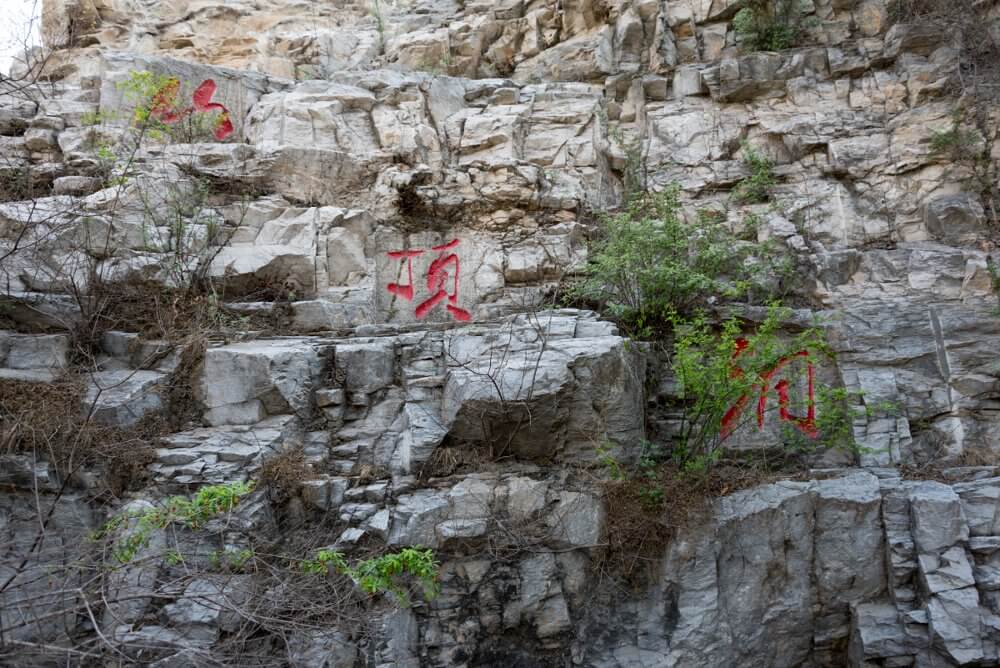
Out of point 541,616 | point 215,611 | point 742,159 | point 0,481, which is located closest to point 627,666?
point 541,616

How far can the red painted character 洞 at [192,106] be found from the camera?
8.62 meters

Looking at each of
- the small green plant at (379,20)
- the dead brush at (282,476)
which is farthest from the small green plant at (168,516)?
the small green plant at (379,20)

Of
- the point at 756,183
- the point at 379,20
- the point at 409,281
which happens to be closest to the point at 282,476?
the point at 409,281

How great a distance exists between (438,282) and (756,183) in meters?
3.94

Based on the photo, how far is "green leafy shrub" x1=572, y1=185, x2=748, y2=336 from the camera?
21.4ft

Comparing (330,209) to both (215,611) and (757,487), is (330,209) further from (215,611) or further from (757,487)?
(757,487)

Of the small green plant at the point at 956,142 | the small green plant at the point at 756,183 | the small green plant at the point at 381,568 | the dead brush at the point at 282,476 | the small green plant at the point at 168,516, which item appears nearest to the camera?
the small green plant at the point at 168,516

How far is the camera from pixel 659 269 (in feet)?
21.1

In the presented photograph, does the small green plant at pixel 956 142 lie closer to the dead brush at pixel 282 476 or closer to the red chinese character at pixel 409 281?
the red chinese character at pixel 409 281

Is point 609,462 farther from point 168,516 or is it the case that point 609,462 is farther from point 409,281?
point 409,281

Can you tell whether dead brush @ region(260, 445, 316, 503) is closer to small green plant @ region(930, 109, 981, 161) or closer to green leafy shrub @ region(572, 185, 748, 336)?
green leafy shrub @ region(572, 185, 748, 336)

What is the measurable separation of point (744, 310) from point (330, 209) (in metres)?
4.61

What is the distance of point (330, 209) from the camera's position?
7.94m

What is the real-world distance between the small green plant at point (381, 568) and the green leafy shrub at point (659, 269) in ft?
9.35
